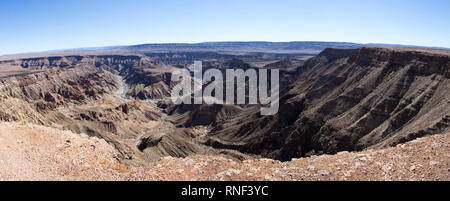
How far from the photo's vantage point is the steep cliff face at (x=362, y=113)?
37094mm

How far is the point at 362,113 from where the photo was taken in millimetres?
44906

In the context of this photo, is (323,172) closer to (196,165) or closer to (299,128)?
(196,165)

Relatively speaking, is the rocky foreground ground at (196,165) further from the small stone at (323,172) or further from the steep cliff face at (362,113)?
the steep cliff face at (362,113)

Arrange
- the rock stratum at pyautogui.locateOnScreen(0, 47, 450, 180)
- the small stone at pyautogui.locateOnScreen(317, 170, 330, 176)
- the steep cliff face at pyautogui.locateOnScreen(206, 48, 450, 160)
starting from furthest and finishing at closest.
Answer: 1. the steep cliff face at pyautogui.locateOnScreen(206, 48, 450, 160)
2. the rock stratum at pyautogui.locateOnScreen(0, 47, 450, 180)
3. the small stone at pyautogui.locateOnScreen(317, 170, 330, 176)

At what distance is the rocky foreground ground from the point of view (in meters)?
11.3

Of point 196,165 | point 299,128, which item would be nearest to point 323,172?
point 196,165

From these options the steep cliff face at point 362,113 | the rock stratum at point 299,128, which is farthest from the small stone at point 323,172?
the steep cliff face at point 362,113

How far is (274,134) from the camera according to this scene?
53375 mm

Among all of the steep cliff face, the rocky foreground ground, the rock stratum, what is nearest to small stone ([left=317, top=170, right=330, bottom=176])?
the rocky foreground ground

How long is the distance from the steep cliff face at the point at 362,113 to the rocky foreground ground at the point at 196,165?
22556mm

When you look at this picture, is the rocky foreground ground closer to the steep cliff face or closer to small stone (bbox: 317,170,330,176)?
small stone (bbox: 317,170,330,176)

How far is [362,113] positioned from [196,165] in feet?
132

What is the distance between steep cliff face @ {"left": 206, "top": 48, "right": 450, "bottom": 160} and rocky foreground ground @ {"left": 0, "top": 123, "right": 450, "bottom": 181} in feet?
74.0

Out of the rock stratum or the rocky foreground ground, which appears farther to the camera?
the rock stratum
